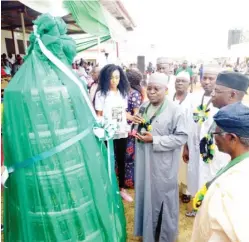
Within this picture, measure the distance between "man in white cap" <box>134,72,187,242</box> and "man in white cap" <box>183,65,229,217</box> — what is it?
34 centimetres

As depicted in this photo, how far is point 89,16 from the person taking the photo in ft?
17.1

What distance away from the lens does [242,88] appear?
2592mm

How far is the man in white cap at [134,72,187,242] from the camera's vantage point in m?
2.63

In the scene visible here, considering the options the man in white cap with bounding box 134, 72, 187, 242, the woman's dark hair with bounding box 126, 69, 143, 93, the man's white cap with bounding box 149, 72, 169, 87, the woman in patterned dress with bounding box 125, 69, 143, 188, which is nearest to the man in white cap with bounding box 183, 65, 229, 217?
the man in white cap with bounding box 134, 72, 187, 242

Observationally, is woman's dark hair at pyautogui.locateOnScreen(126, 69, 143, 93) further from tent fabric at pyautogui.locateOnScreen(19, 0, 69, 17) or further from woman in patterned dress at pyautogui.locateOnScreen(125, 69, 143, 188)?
tent fabric at pyautogui.locateOnScreen(19, 0, 69, 17)

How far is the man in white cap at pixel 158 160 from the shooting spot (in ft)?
8.63

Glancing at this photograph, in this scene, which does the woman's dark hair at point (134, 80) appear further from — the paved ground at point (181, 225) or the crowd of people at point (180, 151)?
the paved ground at point (181, 225)

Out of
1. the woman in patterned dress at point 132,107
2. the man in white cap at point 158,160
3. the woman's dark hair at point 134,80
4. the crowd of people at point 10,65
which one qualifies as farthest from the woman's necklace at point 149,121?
the crowd of people at point 10,65

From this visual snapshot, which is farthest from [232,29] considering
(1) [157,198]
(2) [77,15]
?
(1) [157,198]

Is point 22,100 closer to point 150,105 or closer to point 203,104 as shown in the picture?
point 150,105

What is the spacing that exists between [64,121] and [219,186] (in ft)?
3.53

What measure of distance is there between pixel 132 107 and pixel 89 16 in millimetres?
2090

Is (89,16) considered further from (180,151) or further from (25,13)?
(180,151)

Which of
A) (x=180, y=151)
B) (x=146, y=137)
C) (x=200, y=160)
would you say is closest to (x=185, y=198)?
(x=200, y=160)
